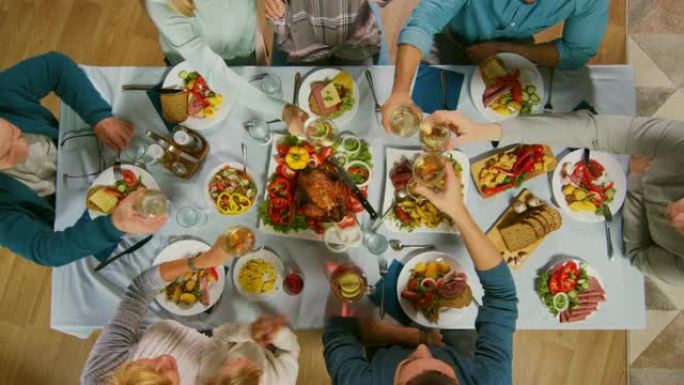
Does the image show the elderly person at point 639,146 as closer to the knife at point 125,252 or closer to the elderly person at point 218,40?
the elderly person at point 218,40

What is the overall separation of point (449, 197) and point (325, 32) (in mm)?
821

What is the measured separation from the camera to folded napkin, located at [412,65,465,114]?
1.77 m

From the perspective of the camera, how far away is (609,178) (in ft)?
5.61

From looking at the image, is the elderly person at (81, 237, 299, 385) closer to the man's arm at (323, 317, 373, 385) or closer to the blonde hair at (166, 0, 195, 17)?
the man's arm at (323, 317, 373, 385)

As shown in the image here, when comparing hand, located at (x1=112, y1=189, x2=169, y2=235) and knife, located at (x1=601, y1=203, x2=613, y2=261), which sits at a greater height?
knife, located at (x1=601, y1=203, x2=613, y2=261)

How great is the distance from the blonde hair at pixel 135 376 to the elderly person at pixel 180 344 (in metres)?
0.07

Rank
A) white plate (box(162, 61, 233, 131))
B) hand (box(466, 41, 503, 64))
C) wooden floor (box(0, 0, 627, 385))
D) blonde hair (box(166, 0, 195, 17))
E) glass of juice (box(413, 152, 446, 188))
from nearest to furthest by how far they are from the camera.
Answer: blonde hair (box(166, 0, 195, 17))
glass of juice (box(413, 152, 446, 188))
white plate (box(162, 61, 233, 131))
hand (box(466, 41, 503, 64))
wooden floor (box(0, 0, 627, 385))

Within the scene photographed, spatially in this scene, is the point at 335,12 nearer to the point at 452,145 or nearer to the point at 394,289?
the point at 452,145

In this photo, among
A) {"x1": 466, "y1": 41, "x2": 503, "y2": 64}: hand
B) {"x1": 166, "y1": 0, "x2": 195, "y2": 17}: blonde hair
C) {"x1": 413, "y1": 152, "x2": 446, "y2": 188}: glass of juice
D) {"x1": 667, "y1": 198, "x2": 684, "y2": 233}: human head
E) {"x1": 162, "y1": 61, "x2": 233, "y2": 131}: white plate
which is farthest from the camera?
{"x1": 466, "y1": 41, "x2": 503, "y2": 64}: hand

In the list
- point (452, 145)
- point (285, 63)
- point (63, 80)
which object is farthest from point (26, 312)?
point (452, 145)

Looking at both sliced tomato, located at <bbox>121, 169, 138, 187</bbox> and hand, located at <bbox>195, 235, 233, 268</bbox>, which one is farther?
sliced tomato, located at <bbox>121, 169, 138, 187</bbox>

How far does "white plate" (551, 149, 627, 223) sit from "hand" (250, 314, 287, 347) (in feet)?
3.48

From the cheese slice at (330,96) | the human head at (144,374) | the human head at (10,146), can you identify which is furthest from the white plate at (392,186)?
the human head at (10,146)

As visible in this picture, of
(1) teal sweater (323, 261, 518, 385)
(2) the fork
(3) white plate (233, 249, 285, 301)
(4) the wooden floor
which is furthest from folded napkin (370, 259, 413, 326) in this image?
(4) the wooden floor
